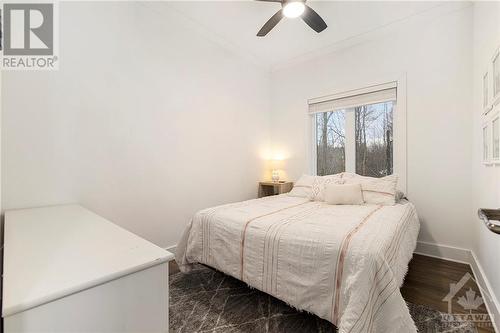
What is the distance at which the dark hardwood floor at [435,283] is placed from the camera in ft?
5.60

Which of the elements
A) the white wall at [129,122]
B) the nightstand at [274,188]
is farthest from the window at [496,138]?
Answer: the white wall at [129,122]

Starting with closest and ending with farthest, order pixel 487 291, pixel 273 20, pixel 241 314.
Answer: pixel 241 314, pixel 487 291, pixel 273 20

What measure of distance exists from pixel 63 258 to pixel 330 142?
342 cm

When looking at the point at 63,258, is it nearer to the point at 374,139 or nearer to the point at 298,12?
the point at 298,12

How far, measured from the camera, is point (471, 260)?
236cm

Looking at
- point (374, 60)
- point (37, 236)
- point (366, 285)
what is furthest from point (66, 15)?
point (374, 60)

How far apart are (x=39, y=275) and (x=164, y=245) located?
78.9 inches

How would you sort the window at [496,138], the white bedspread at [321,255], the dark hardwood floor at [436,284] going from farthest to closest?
the dark hardwood floor at [436,284]
the window at [496,138]
the white bedspread at [321,255]

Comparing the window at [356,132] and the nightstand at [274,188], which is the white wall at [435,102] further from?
the nightstand at [274,188]

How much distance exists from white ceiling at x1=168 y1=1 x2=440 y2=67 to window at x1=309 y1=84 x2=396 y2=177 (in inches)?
29.7

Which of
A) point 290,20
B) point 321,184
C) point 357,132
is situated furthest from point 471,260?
point 290,20

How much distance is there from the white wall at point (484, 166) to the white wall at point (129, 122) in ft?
8.54

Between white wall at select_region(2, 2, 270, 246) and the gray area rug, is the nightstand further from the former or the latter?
the gray area rug

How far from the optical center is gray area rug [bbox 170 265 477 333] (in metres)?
1.49
